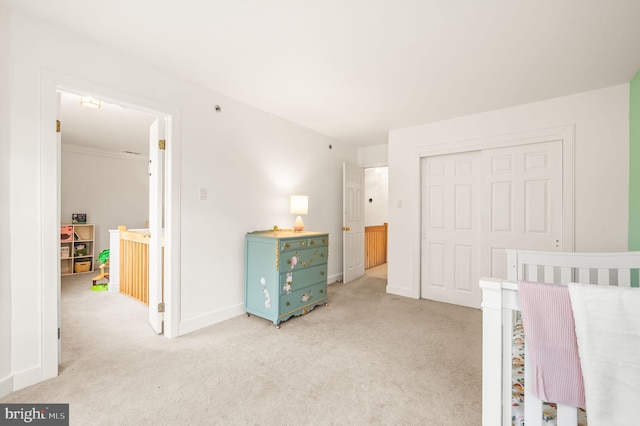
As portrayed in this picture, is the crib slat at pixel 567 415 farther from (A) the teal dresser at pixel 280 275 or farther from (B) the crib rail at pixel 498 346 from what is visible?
(A) the teal dresser at pixel 280 275

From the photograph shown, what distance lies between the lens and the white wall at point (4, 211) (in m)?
1.64

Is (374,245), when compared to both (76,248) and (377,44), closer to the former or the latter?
(377,44)

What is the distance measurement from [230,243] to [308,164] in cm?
166

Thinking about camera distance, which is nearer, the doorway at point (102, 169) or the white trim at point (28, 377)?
the white trim at point (28, 377)

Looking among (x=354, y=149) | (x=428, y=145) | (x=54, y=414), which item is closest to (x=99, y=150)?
(x=354, y=149)

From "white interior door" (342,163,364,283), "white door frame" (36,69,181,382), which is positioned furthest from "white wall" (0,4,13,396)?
"white interior door" (342,163,364,283)

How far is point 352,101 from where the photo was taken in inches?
118

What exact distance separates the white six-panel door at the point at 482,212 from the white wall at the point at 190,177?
1.52 meters

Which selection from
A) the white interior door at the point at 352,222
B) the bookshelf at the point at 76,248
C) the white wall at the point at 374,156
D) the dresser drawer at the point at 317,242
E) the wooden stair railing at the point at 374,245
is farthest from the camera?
the wooden stair railing at the point at 374,245

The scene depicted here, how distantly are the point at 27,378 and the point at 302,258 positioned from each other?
214cm

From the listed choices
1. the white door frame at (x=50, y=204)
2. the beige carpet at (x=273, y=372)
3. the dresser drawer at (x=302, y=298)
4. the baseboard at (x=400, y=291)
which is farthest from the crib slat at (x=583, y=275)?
the white door frame at (x=50, y=204)

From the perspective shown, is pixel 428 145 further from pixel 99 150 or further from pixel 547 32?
pixel 99 150

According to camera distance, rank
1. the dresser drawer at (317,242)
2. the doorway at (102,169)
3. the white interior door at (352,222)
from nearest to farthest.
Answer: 1. the dresser drawer at (317,242)
2. the doorway at (102,169)
3. the white interior door at (352,222)

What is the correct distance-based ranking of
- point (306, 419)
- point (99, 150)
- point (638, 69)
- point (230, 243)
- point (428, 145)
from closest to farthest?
1. point (306, 419)
2. point (638, 69)
3. point (230, 243)
4. point (428, 145)
5. point (99, 150)
